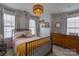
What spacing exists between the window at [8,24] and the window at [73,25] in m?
0.86

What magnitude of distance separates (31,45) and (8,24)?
1.55ft

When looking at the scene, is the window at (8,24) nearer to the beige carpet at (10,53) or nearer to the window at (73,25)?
the beige carpet at (10,53)

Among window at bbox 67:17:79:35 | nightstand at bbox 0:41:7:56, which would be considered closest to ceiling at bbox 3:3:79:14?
window at bbox 67:17:79:35

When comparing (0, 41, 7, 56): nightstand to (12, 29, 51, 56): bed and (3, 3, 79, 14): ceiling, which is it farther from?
(3, 3, 79, 14): ceiling

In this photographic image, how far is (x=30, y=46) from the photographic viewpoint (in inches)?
65.0

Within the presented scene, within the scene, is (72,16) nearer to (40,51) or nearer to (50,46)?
(50,46)

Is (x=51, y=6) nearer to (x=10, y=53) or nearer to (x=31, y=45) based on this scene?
(x=31, y=45)

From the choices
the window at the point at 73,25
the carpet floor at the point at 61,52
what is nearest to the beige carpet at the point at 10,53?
the carpet floor at the point at 61,52

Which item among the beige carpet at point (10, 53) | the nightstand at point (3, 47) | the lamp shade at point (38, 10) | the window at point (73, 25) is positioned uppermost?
the lamp shade at point (38, 10)

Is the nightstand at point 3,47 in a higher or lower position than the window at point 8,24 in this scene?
lower

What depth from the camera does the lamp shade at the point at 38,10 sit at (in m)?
1.65

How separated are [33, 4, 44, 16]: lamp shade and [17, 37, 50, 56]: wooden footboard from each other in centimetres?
41

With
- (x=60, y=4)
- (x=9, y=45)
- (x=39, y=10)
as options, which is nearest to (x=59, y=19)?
(x=60, y=4)

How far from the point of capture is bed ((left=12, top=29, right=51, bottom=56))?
5.21 feet
